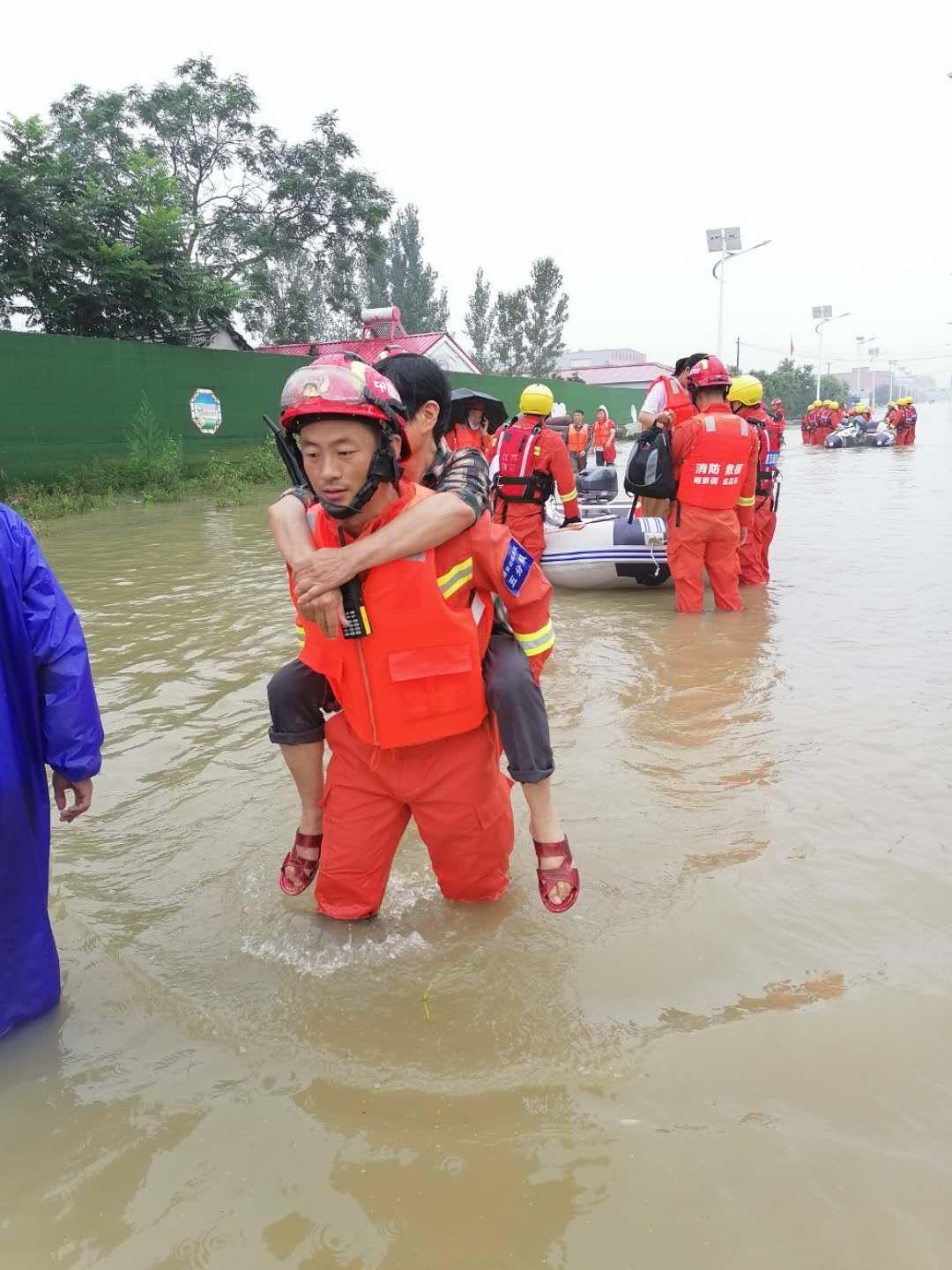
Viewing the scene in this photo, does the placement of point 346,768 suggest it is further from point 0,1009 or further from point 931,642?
point 931,642

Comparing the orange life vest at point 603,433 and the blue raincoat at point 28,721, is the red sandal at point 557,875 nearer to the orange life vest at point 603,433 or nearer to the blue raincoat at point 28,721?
the blue raincoat at point 28,721

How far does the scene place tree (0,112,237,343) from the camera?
17578 mm

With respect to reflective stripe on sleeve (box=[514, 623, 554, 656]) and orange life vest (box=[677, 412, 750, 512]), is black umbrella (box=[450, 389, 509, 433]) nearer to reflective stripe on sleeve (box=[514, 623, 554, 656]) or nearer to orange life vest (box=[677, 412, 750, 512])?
orange life vest (box=[677, 412, 750, 512])

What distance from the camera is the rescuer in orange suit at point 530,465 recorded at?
734 cm

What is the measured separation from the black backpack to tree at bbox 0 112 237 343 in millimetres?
15104

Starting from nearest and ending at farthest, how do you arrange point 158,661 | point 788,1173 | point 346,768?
1. point 788,1173
2. point 346,768
3. point 158,661

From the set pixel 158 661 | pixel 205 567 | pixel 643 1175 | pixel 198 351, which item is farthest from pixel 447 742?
pixel 198 351

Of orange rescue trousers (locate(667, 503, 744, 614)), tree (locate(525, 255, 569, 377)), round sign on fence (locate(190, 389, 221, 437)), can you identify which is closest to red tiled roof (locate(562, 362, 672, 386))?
tree (locate(525, 255, 569, 377))

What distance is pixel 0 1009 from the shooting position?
238cm

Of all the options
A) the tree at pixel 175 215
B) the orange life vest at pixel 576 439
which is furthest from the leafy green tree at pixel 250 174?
the orange life vest at pixel 576 439

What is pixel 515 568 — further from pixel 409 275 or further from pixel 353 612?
pixel 409 275

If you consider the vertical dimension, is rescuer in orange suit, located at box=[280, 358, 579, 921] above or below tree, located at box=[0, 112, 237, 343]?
below

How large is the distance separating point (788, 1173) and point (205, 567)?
856 cm

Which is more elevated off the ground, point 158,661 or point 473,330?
point 473,330
